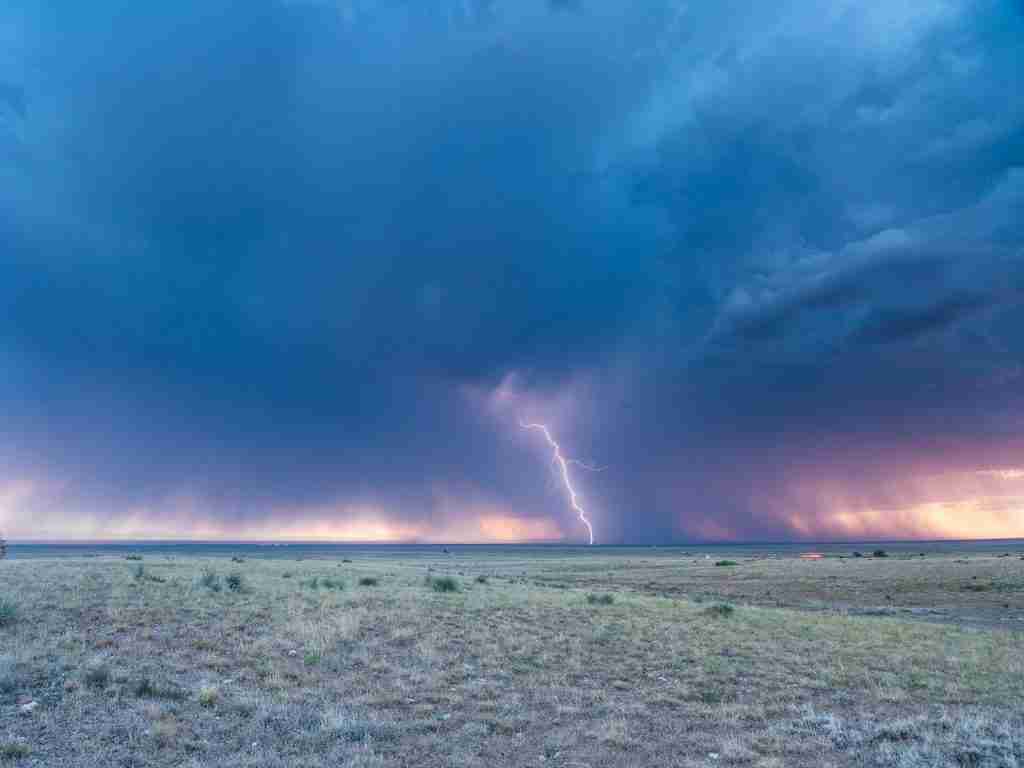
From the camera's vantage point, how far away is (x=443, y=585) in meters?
36.2

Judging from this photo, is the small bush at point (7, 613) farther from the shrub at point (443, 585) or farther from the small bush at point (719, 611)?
the small bush at point (719, 611)

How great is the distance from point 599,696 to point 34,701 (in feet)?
36.1

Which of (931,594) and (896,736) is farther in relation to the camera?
(931,594)

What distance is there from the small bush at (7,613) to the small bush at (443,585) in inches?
748

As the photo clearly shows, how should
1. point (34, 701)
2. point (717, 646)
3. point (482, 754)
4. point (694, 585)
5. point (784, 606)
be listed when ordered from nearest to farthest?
1. point (482, 754)
2. point (34, 701)
3. point (717, 646)
4. point (784, 606)
5. point (694, 585)

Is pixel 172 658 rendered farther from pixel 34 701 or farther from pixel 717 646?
pixel 717 646

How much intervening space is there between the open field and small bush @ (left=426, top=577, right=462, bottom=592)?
545cm

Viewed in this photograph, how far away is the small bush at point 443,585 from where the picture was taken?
116 feet

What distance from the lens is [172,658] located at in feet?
53.3

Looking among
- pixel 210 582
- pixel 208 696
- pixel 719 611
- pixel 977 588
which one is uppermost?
pixel 210 582

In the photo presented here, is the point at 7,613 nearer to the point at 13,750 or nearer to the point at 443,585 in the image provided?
the point at 13,750

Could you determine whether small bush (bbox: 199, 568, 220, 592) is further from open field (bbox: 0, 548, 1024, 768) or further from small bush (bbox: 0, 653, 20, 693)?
small bush (bbox: 0, 653, 20, 693)

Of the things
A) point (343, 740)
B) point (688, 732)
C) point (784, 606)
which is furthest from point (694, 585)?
point (343, 740)

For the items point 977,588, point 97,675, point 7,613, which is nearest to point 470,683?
point 97,675
